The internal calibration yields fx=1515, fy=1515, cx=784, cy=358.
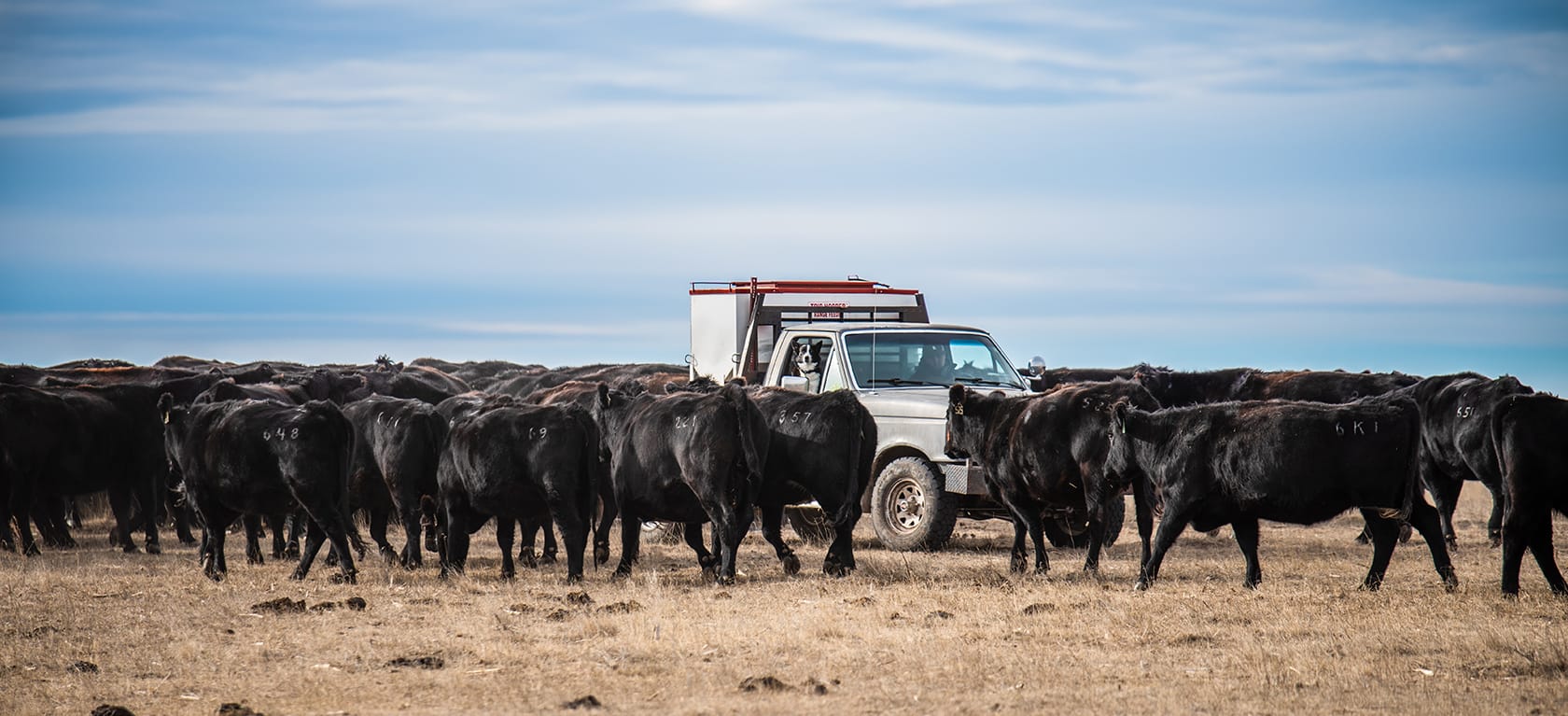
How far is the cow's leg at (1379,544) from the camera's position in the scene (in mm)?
11773

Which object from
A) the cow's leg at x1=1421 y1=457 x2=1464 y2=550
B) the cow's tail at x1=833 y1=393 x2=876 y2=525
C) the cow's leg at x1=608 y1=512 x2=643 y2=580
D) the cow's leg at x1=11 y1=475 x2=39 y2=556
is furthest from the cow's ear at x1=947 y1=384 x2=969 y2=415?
the cow's leg at x1=11 y1=475 x2=39 y2=556

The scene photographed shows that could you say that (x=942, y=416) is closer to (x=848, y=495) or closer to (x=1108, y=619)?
(x=848, y=495)

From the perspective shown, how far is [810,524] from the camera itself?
17.7 m

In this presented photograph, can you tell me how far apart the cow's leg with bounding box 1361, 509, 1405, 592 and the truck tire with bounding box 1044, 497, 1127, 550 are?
3.38 meters

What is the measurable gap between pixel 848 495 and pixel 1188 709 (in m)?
5.96

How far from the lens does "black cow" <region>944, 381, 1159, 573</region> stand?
1297 centimetres

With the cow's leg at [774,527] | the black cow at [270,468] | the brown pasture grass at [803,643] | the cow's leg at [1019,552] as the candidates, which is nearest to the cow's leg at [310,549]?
the black cow at [270,468]

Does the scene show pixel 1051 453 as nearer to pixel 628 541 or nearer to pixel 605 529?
pixel 628 541

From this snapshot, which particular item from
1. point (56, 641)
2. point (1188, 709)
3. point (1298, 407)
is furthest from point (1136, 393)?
point (56, 641)

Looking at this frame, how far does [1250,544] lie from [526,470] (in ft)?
19.9

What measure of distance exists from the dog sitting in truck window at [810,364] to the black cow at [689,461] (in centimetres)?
262

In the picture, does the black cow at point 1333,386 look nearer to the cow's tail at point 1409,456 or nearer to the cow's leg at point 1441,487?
the cow's leg at point 1441,487

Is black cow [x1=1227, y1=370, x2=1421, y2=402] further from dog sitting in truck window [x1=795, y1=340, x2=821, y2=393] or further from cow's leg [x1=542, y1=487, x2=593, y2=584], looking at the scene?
cow's leg [x1=542, y1=487, x2=593, y2=584]

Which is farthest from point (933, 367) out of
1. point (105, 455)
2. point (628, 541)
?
point (105, 455)
